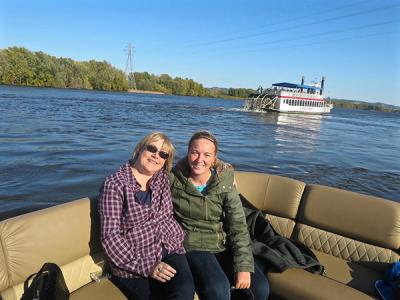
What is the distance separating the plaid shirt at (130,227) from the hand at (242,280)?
1.84 feet

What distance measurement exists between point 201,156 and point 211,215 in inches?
20.4

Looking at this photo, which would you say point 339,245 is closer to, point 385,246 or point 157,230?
point 385,246

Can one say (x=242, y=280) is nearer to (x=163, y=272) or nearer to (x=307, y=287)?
(x=307, y=287)

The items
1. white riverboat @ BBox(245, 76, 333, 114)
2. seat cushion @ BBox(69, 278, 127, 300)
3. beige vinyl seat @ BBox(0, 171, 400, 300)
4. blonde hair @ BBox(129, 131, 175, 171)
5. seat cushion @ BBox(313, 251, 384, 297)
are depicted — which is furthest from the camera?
white riverboat @ BBox(245, 76, 333, 114)

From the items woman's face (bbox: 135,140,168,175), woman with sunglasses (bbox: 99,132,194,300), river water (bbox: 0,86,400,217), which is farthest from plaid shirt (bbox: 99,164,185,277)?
river water (bbox: 0,86,400,217)

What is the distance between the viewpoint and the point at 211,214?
329 cm

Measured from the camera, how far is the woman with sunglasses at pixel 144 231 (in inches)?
112

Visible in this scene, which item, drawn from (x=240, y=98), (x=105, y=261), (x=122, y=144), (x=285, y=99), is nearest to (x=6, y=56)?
(x=285, y=99)

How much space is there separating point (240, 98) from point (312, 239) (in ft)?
522

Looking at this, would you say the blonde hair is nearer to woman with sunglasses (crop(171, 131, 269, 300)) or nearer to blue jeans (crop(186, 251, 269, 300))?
woman with sunglasses (crop(171, 131, 269, 300))

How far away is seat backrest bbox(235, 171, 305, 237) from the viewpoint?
4316mm

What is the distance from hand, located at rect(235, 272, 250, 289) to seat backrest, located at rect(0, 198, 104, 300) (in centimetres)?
115

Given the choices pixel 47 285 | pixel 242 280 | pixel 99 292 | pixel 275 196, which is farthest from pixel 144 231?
pixel 275 196

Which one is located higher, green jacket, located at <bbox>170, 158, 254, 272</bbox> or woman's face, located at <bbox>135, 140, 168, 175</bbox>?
woman's face, located at <bbox>135, 140, 168, 175</bbox>
